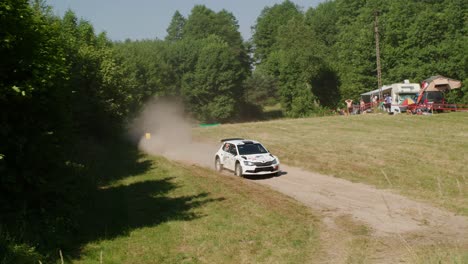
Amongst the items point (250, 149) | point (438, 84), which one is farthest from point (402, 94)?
point (250, 149)

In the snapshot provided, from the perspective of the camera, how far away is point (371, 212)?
1599cm

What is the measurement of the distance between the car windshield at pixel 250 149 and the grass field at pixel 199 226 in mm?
2749

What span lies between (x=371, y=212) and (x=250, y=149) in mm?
9922

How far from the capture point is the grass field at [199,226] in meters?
12.0

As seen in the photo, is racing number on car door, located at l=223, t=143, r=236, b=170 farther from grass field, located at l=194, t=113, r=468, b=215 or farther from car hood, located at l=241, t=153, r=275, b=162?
grass field, located at l=194, t=113, r=468, b=215

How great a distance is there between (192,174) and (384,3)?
7234 centimetres

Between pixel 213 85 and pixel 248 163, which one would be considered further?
pixel 213 85

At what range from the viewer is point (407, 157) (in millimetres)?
26344

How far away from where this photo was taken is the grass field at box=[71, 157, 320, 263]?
12016 mm

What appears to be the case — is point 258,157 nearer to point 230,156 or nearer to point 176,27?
point 230,156

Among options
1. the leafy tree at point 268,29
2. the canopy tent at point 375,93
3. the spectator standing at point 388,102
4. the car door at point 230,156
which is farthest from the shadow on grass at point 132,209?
the leafy tree at point 268,29

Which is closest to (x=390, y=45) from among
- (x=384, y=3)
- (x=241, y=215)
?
(x=384, y=3)

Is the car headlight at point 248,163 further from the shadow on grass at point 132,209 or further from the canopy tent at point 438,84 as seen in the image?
the canopy tent at point 438,84

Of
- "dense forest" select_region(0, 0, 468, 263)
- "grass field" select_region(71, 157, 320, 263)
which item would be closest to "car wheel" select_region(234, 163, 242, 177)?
"grass field" select_region(71, 157, 320, 263)
